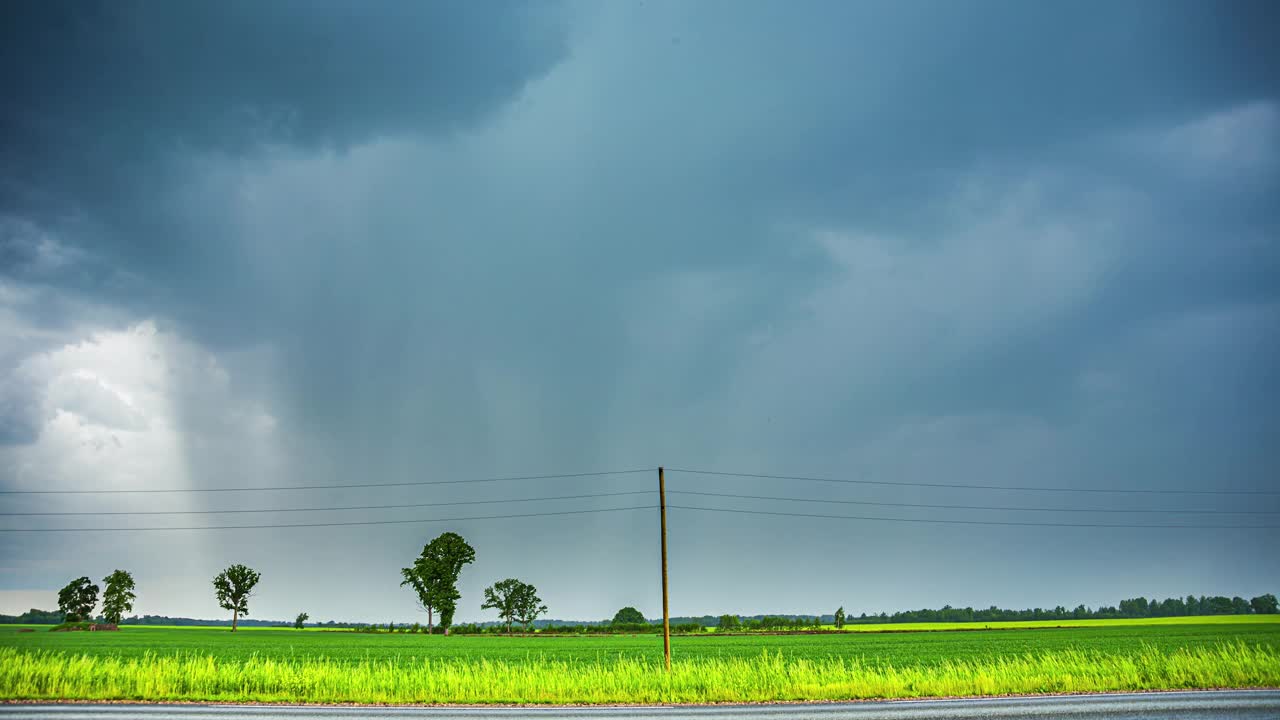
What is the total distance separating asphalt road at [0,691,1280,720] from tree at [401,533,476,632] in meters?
134

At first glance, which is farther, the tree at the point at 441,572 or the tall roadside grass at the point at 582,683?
the tree at the point at 441,572

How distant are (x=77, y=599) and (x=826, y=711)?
22691 cm

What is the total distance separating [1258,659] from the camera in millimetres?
28109

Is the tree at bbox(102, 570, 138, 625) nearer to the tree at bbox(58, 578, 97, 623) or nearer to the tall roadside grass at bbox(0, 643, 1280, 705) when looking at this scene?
the tree at bbox(58, 578, 97, 623)

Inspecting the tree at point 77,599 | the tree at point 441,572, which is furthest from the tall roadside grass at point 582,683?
the tree at point 77,599

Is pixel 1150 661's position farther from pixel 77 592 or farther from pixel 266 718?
pixel 77 592

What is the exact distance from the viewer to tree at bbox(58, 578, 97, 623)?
182m

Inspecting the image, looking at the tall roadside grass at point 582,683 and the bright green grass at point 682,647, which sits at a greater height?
the tall roadside grass at point 582,683

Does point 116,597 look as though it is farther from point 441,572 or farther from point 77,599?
point 441,572

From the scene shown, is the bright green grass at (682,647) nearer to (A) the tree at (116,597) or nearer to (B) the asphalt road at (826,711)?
(B) the asphalt road at (826,711)

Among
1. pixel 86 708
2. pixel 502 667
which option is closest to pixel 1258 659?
pixel 502 667

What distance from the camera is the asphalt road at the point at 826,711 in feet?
59.6

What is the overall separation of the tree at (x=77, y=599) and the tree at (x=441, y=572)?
9925 cm

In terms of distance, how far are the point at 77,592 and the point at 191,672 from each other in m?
207
